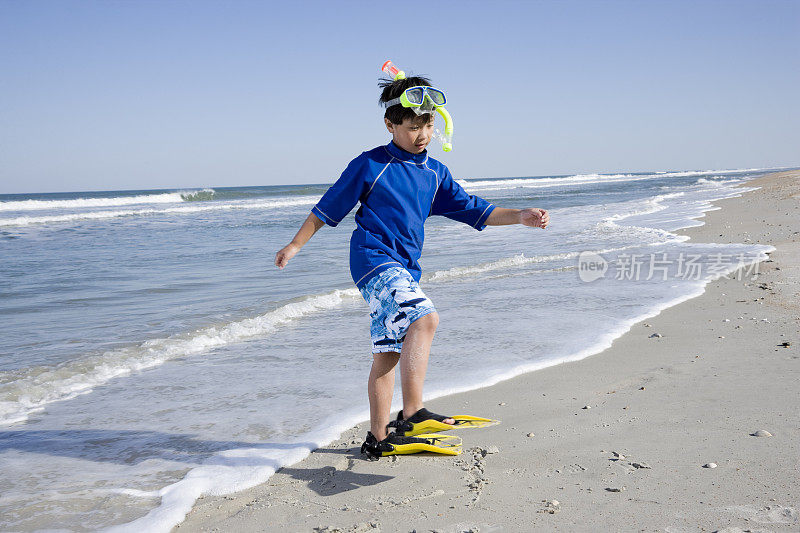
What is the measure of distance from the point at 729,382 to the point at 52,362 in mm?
4628

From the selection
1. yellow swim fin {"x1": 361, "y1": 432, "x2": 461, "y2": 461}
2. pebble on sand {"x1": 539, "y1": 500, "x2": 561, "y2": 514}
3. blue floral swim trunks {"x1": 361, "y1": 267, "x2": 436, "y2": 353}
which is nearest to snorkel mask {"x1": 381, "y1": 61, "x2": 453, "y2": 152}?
blue floral swim trunks {"x1": 361, "y1": 267, "x2": 436, "y2": 353}

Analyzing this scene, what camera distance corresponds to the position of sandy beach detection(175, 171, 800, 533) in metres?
2.16

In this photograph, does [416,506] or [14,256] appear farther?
[14,256]

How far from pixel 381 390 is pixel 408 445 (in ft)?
0.92

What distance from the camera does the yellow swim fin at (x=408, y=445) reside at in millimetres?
2768

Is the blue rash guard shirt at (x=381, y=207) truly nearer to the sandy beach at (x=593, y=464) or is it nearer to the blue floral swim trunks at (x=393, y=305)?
the blue floral swim trunks at (x=393, y=305)

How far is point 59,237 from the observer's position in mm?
17094

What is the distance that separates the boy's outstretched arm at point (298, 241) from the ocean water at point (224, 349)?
3.08 ft

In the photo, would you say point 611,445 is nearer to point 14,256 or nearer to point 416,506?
point 416,506

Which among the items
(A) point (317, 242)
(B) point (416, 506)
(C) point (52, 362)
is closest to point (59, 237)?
(A) point (317, 242)

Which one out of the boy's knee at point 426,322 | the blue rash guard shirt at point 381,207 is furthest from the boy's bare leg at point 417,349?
the blue rash guard shirt at point 381,207

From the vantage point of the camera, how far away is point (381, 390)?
2.89 meters

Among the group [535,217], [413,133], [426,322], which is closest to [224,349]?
[426,322]

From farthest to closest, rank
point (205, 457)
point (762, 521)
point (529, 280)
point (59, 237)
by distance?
point (59, 237), point (529, 280), point (205, 457), point (762, 521)
